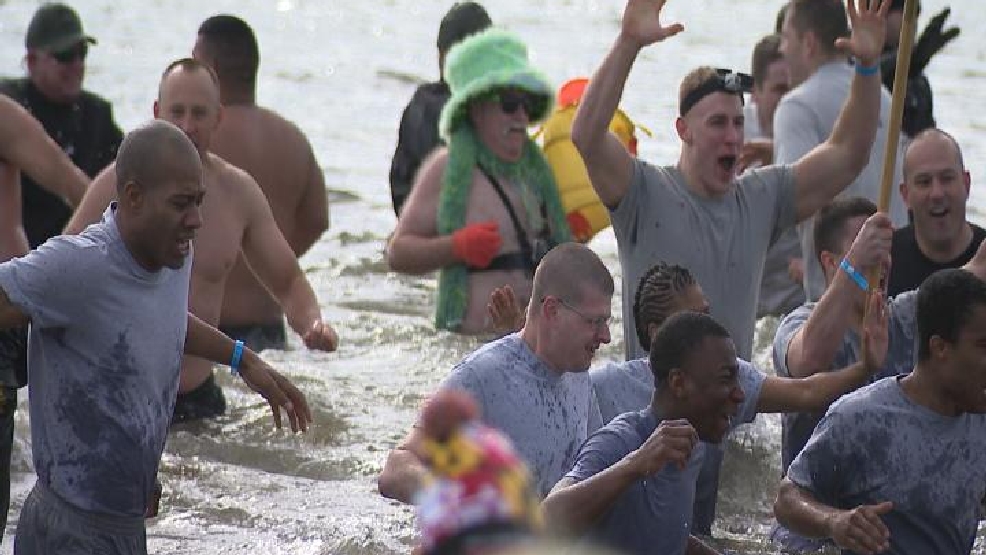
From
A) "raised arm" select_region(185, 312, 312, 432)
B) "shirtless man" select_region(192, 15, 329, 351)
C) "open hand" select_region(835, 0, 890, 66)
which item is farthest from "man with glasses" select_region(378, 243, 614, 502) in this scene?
"shirtless man" select_region(192, 15, 329, 351)

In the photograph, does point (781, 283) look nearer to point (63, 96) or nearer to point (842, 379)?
point (63, 96)

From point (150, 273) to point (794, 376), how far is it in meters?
2.52

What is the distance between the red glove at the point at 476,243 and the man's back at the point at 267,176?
105cm

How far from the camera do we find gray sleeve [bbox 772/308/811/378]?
7.35 metres

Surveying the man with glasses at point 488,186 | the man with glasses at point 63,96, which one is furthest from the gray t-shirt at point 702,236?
the man with glasses at point 63,96

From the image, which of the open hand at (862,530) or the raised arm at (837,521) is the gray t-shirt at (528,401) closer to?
the raised arm at (837,521)

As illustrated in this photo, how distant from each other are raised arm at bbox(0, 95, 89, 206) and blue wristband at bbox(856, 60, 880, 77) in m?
3.12

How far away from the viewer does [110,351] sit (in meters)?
5.62

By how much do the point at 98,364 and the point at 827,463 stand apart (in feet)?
6.95

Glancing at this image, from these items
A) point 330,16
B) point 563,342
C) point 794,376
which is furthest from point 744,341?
point 330,16

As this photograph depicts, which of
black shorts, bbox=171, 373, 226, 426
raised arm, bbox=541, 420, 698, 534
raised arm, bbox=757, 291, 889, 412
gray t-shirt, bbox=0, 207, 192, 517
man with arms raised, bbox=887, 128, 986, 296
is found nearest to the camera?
raised arm, bbox=541, 420, 698, 534

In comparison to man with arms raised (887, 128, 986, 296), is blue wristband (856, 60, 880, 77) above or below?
above

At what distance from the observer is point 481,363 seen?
577 cm

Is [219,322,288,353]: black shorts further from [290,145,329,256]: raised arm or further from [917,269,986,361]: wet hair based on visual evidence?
[917,269,986,361]: wet hair
